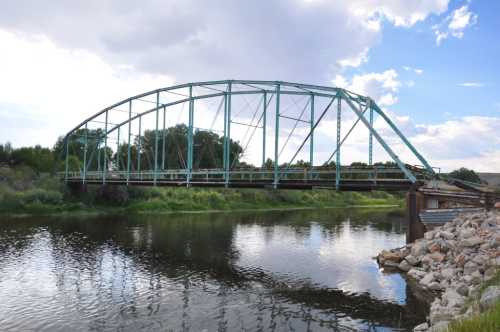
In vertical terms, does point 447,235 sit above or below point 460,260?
above

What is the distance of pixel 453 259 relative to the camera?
21422 millimetres

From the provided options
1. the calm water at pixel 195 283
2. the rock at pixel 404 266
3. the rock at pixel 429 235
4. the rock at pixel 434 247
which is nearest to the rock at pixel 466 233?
the rock at pixel 434 247

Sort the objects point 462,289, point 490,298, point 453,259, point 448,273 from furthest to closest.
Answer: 1. point 453,259
2. point 448,273
3. point 462,289
4. point 490,298

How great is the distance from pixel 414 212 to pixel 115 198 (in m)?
45.1

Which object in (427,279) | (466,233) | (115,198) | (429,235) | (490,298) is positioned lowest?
(427,279)

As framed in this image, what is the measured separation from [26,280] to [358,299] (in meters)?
16.1

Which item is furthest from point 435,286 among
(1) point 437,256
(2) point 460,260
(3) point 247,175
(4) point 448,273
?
(3) point 247,175

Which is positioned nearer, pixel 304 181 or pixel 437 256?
pixel 437 256

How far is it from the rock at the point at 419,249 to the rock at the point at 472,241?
2.93 m

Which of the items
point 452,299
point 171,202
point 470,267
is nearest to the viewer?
point 452,299

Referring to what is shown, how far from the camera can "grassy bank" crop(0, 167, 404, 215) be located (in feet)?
168

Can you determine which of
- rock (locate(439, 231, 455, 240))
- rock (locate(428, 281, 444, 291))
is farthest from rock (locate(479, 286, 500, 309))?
rock (locate(439, 231, 455, 240))

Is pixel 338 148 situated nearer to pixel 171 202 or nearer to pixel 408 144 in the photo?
pixel 408 144

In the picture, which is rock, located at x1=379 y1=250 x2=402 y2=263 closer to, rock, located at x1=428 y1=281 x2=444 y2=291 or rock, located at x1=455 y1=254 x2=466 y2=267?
rock, located at x1=455 y1=254 x2=466 y2=267
